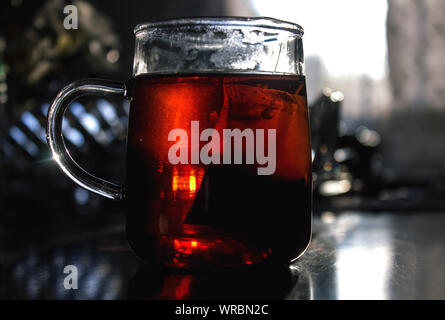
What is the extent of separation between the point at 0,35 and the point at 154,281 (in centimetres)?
169

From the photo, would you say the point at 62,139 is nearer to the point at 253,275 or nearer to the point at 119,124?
the point at 253,275

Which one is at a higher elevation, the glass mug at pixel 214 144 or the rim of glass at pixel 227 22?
the rim of glass at pixel 227 22

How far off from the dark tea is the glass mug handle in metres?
0.03

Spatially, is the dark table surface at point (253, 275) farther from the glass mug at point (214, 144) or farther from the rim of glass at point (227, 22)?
the rim of glass at point (227, 22)

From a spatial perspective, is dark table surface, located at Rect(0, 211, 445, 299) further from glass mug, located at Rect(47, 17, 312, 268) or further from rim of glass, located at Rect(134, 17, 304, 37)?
rim of glass, located at Rect(134, 17, 304, 37)

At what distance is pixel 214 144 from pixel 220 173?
0.6 inches

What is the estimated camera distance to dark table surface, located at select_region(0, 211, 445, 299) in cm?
28

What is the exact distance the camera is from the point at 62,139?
347 millimetres

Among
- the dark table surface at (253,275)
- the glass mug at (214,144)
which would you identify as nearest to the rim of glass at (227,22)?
the glass mug at (214,144)

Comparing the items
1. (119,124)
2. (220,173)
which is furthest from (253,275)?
(119,124)

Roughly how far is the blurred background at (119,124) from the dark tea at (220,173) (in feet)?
0.14

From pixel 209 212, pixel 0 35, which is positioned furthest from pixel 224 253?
pixel 0 35

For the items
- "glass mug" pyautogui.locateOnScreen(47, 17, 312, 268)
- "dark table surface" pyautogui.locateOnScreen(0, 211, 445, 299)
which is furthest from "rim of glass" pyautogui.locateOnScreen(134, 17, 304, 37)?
"dark table surface" pyautogui.locateOnScreen(0, 211, 445, 299)

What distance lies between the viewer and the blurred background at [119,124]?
1.76 feet
